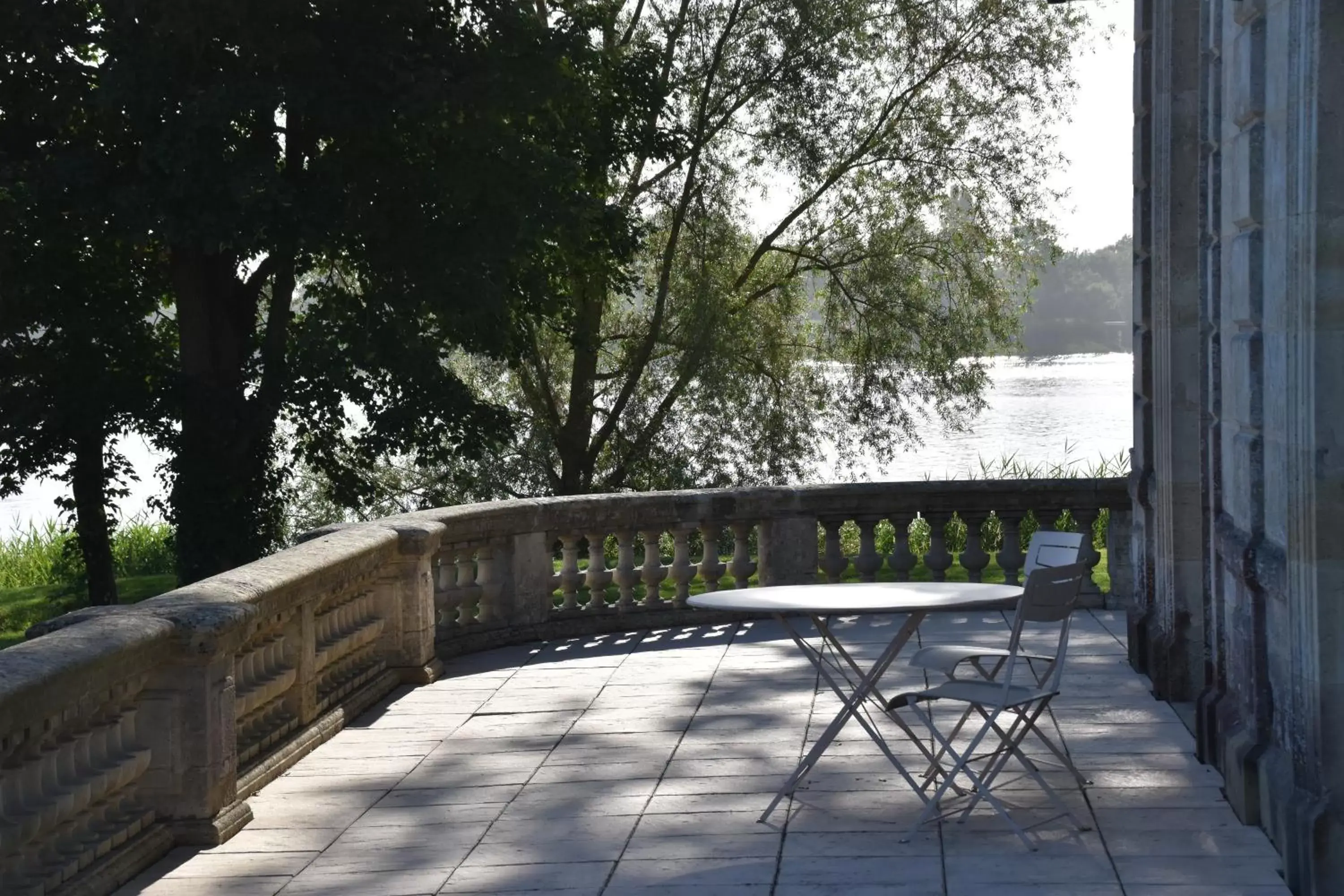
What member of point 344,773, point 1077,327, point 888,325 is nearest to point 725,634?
point 344,773

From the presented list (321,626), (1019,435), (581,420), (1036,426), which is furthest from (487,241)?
(1036,426)

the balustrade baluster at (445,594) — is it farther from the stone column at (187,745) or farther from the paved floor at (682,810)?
the stone column at (187,745)

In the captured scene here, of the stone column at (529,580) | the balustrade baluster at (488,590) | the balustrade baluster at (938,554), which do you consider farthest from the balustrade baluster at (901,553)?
the balustrade baluster at (488,590)

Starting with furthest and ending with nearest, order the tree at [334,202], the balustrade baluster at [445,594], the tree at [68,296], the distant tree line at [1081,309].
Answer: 1. the distant tree line at [1081,309]
2. the tree at [68,296]
3. the tree at [334,202]
4. the balustrade baluster at [445,594]

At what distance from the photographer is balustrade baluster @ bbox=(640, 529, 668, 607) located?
10.4 m

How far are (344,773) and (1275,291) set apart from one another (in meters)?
4.04

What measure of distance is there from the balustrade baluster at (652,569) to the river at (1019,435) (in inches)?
356

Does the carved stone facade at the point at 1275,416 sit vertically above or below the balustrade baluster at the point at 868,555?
above

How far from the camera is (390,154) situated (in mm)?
14961

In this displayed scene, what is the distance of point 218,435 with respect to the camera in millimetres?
15148

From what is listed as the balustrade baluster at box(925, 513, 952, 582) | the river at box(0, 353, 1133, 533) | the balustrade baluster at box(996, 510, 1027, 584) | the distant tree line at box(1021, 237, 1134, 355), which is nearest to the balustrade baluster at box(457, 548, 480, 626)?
the balustrade baluster at box(925, 513, 952, 582)

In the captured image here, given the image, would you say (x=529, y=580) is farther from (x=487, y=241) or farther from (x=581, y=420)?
(x=581, y=420)

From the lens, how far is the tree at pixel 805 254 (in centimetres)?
1903

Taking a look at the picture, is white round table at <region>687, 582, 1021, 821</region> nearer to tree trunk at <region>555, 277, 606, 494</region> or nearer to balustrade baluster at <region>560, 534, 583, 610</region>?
balustrade baluster at <region>560, 534, 583, 610</region>
